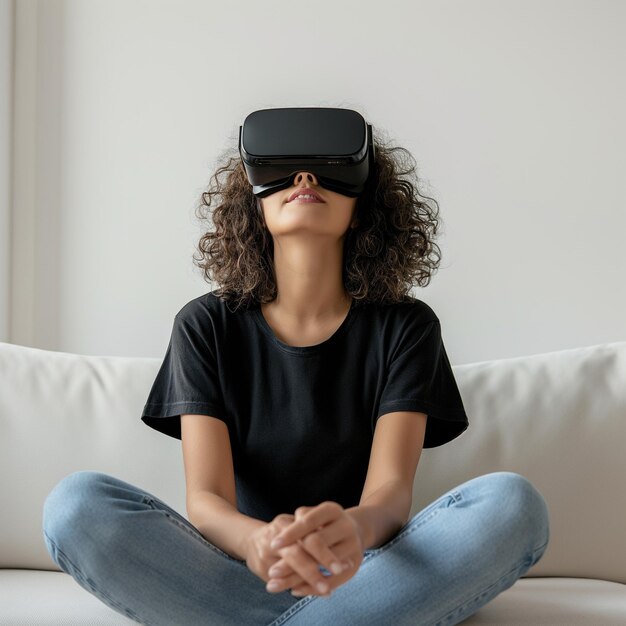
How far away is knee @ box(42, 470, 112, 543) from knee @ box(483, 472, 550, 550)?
1.73ft

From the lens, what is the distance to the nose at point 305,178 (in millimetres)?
1591

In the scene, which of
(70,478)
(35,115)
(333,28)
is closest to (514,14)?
(333,28)

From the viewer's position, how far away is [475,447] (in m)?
1.77

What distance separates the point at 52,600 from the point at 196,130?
3.98ft

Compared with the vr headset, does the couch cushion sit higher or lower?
lower

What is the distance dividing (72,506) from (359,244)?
723 millimetres

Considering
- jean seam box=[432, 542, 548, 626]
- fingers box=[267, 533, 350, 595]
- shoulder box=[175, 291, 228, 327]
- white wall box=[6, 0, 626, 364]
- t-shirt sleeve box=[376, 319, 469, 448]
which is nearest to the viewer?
fingers box=[267, 533, 350, 595]

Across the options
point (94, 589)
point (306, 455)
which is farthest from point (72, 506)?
point (306, 455)

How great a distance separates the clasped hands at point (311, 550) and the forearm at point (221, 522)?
0.33 ft

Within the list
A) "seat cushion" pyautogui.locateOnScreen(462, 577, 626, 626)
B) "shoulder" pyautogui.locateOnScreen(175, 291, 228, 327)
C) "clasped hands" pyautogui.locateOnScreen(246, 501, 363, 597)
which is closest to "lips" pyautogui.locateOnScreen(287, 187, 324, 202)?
"shoulder" pyautogui.locateOnScreen(175, 291, 228, 327)

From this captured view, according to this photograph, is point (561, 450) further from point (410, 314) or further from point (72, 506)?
point (72, 506)

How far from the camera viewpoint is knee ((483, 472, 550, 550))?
126 cm

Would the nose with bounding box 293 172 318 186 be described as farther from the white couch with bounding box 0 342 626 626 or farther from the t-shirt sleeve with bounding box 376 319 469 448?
the white couch with bounding box 0 342 626 626

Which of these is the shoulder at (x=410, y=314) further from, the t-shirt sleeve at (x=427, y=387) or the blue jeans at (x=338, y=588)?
the blue jeans at (x=338, y=588)
